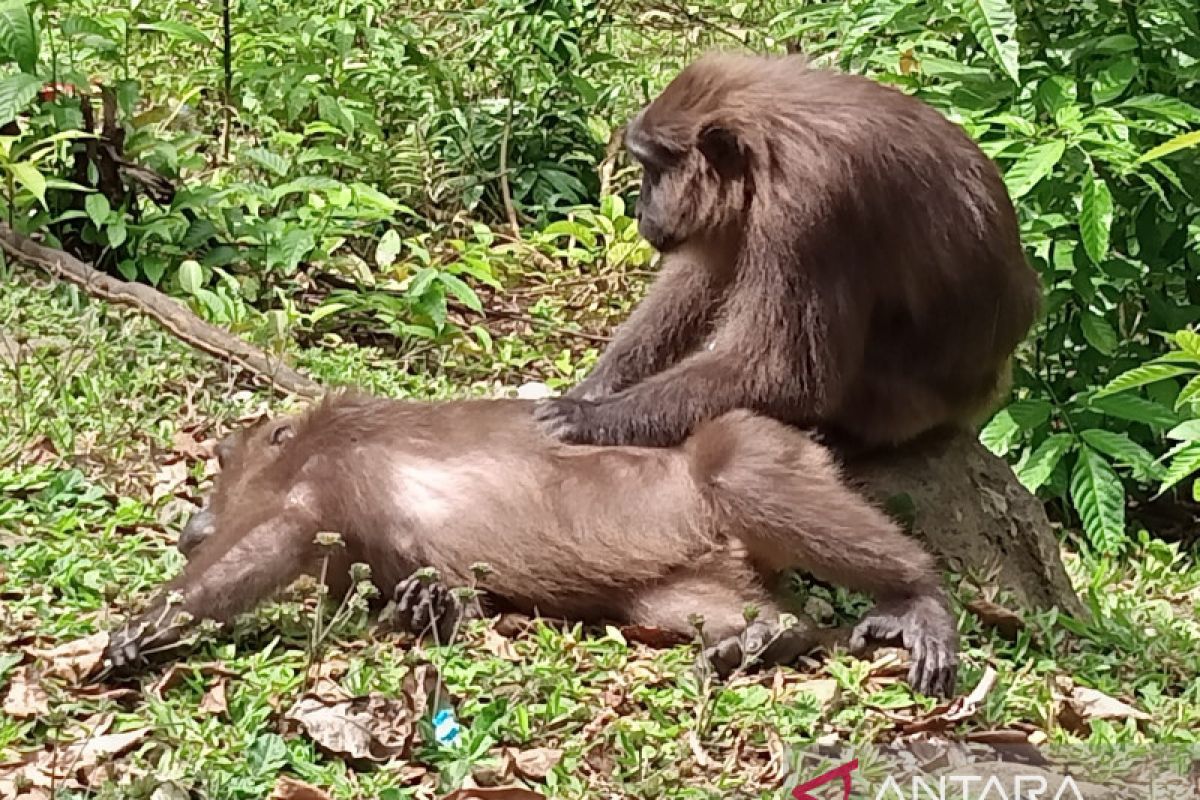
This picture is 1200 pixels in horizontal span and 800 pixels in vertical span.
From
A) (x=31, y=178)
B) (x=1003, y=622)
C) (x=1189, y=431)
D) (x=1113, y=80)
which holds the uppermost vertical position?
(x=1113, y=80)

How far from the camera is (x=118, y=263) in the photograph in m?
7.21

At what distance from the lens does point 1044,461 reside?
662 centimetres

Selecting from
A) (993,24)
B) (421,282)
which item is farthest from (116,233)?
(993,24)

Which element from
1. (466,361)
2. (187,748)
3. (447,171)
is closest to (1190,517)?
(466,361)

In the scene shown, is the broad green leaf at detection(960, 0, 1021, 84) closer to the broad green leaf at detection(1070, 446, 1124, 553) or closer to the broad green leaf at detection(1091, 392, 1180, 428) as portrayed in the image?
the broad green leaf at detection(1091, 392, 1180, 428)

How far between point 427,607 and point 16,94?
12.3 ft

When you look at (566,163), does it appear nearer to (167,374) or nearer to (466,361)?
(466,361)

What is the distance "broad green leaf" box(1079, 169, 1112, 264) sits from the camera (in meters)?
5.85

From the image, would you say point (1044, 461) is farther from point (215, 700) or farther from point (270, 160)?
point (270, 160)

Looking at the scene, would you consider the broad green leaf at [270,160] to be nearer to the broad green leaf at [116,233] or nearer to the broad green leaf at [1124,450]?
the broad green leaf at [116,233]

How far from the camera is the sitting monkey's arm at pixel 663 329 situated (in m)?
5.86

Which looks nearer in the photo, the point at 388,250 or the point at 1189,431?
the point at 1189,431

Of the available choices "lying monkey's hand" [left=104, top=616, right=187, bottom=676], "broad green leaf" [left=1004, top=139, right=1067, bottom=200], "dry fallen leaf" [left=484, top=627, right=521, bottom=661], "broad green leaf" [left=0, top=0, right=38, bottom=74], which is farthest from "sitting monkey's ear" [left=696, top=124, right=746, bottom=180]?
"broad green leaf" [left=0, top=0, right=38, bottom=74]

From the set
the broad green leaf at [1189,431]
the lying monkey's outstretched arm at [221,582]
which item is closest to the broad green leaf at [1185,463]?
the broad green leaf at [1189,431]
